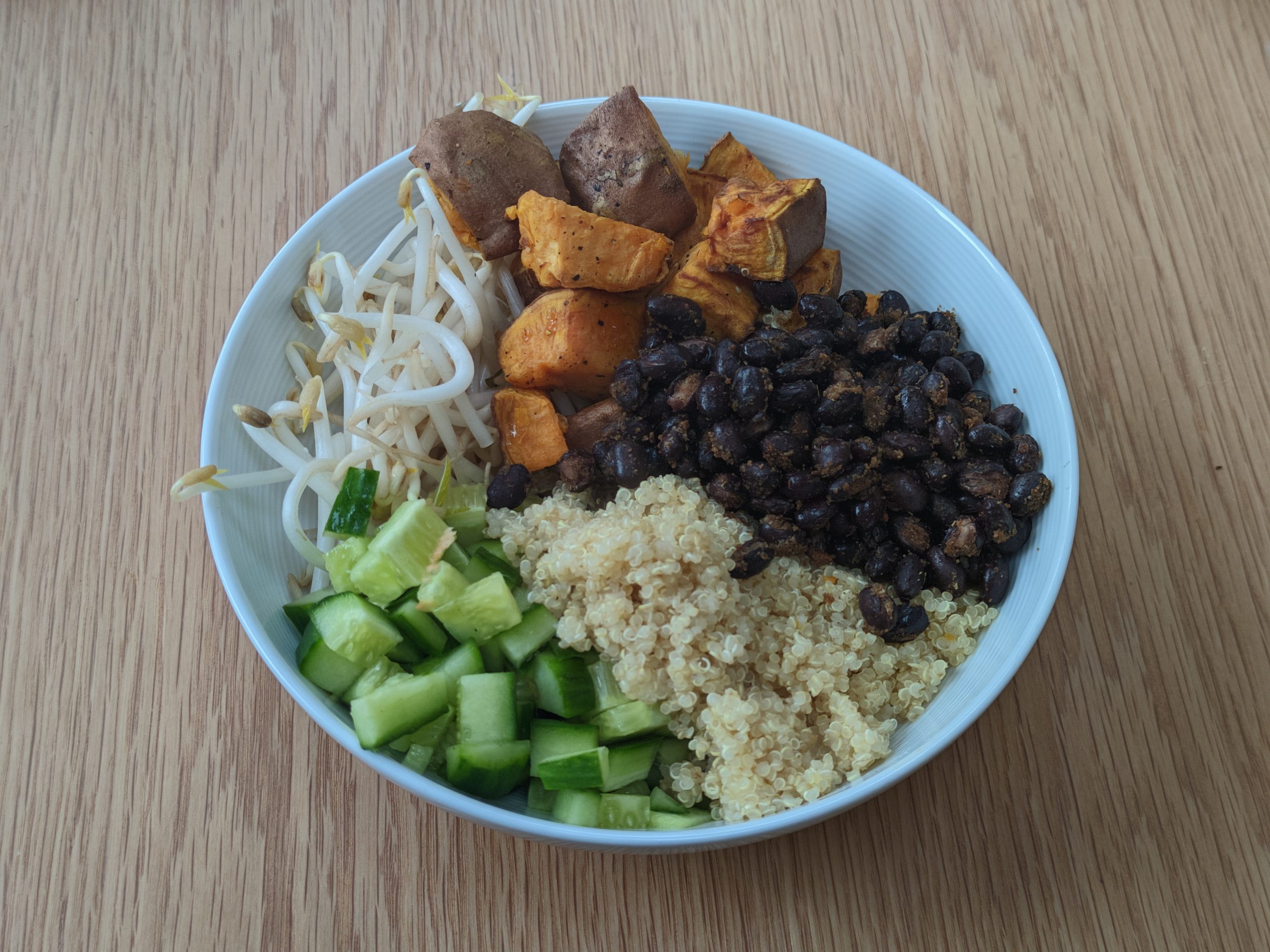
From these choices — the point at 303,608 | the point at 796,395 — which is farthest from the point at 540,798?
the point at 796,395

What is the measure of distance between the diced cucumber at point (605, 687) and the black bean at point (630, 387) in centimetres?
56

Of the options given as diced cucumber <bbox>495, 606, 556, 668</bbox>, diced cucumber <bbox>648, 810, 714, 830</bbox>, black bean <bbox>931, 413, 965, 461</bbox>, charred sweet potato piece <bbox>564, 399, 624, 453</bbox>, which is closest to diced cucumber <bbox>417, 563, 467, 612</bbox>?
diced cucumber <bbox>495, 606, 556, 668</bbox>

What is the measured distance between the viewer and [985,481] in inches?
A: 74.0

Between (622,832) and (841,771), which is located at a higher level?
(622,832)

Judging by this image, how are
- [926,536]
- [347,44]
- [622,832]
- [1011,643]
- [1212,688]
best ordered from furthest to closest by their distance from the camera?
[347,44]
[1212,688]
[926,536]
[1011,643]
[622,832]

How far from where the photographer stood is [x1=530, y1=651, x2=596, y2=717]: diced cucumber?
5.67 ft

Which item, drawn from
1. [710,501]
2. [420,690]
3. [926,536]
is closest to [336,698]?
[420,690]

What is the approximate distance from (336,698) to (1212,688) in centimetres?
201

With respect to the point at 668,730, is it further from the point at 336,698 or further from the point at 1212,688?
the point at 1212,688

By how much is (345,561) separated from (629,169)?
1.10 metres

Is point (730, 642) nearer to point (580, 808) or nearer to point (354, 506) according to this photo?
point (580, 808)

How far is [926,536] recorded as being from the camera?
6.23 feet

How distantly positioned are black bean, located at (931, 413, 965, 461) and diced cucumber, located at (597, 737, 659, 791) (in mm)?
860

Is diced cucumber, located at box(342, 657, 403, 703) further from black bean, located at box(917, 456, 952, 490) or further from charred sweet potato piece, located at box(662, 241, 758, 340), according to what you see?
black bean, located at box(917, 456, 952, 490)
